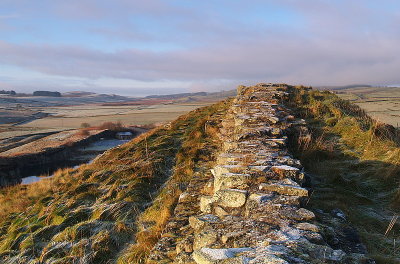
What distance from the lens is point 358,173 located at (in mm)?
6367

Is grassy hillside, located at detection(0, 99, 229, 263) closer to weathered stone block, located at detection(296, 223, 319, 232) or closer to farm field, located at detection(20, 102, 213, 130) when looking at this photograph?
weathered stone block, located at detection(296, 223, 319, 232)

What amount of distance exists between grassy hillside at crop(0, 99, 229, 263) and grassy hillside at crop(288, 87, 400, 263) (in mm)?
2887

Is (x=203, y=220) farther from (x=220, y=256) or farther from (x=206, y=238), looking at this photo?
(x=220, y=256)

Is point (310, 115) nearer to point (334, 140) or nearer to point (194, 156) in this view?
point (334, 140)

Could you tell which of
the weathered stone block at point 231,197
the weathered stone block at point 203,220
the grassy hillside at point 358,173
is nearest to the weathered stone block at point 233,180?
the weathered stone block at point 231,197

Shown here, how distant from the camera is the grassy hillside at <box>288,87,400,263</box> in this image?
4.17 meters

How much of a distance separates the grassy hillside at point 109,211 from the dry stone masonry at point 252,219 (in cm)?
103

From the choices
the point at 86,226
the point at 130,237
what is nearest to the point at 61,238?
the point at 86,226

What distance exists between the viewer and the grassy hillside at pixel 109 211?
5.04m

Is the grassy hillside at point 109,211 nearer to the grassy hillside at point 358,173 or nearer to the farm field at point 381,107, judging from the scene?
the grassy hillside at point 358,173

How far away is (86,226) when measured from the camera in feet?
18.9

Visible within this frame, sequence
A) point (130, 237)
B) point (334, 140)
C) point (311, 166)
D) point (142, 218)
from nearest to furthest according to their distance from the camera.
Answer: point (130, 237)
point (142, 218)
point (311, 166)
point (334, 140)

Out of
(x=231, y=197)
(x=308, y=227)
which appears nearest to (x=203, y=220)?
(x=231, y=197)

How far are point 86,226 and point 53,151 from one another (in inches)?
885
